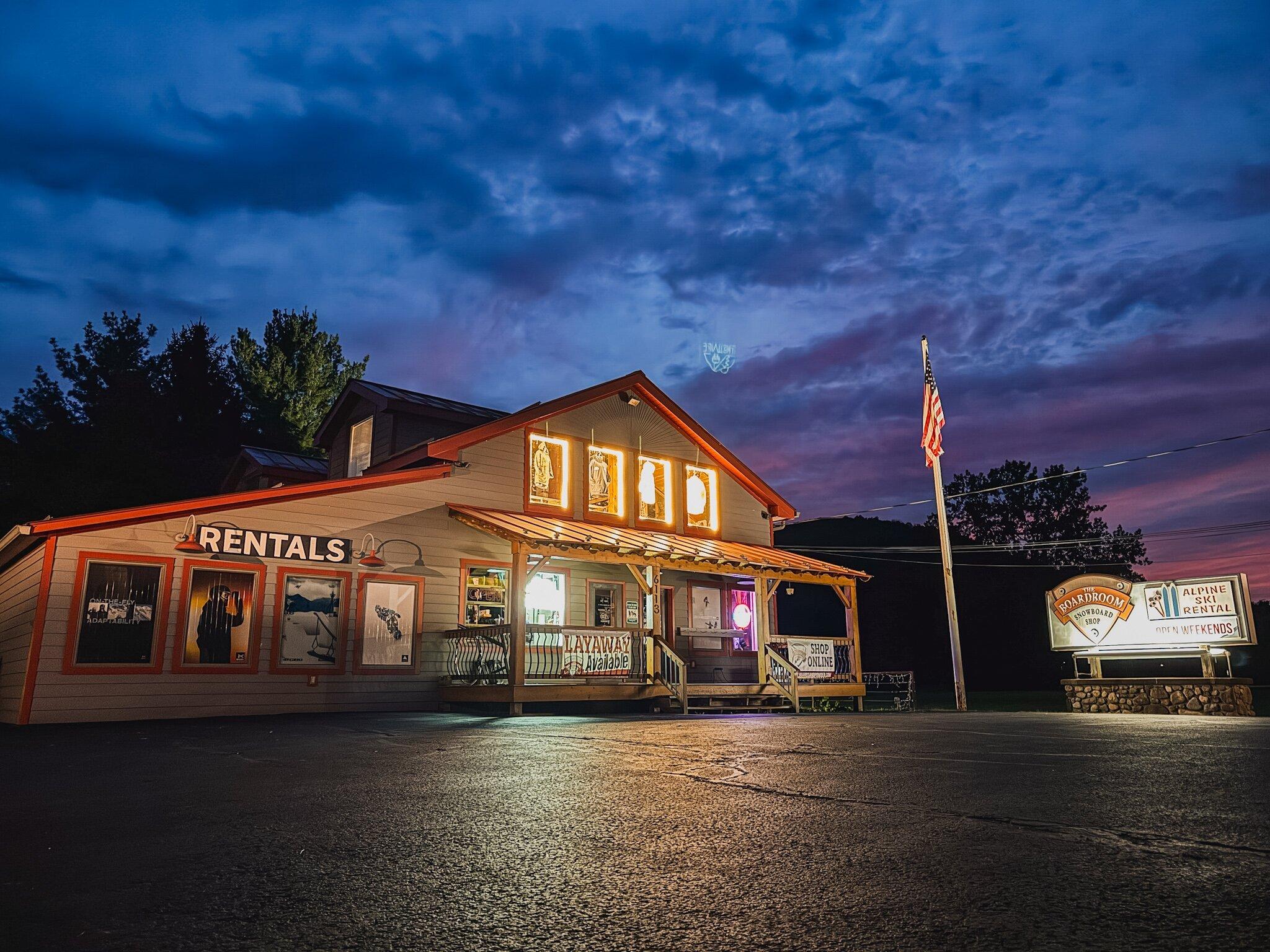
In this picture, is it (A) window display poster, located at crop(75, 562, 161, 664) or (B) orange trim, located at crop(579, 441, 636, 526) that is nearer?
(A) window display poster, located at crop(75, 562, 161, 664)

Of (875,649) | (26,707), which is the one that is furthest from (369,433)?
(875,649)

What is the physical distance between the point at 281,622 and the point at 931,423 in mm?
15358

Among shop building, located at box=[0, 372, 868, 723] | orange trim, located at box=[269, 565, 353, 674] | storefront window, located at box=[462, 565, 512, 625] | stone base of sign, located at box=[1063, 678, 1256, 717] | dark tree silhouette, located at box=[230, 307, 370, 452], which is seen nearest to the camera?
shop building, located at box=[0, 372, 868, 723]

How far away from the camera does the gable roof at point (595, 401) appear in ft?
60.6

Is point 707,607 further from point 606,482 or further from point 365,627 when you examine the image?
point 365,627

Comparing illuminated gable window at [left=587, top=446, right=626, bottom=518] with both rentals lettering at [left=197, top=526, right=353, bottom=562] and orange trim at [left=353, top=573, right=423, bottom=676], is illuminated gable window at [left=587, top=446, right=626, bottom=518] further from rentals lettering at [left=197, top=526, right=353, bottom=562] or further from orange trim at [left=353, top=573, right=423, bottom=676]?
rentals lettering at [left=197, top=526, right=353, bottom=562]

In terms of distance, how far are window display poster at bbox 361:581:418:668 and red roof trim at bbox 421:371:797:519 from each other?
118 inches

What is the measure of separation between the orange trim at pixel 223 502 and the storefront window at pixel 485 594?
7.30ft

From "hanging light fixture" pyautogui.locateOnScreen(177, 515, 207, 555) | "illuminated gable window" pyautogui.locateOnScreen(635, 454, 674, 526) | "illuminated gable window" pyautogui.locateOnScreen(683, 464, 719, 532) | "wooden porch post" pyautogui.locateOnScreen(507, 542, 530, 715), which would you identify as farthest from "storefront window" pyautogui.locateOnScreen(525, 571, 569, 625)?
"hanging light fixture" pyautogui.locateOnScreen(177, 515, 207, 555)

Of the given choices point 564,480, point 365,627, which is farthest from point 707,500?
point 365,627

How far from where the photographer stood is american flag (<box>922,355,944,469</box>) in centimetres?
2125

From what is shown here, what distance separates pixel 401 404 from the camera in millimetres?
20812

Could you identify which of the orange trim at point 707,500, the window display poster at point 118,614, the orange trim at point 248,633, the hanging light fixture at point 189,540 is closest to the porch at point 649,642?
the orange trim at point 707,500

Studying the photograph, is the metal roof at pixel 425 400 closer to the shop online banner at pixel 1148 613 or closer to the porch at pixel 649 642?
the porch at pixel 649 642
